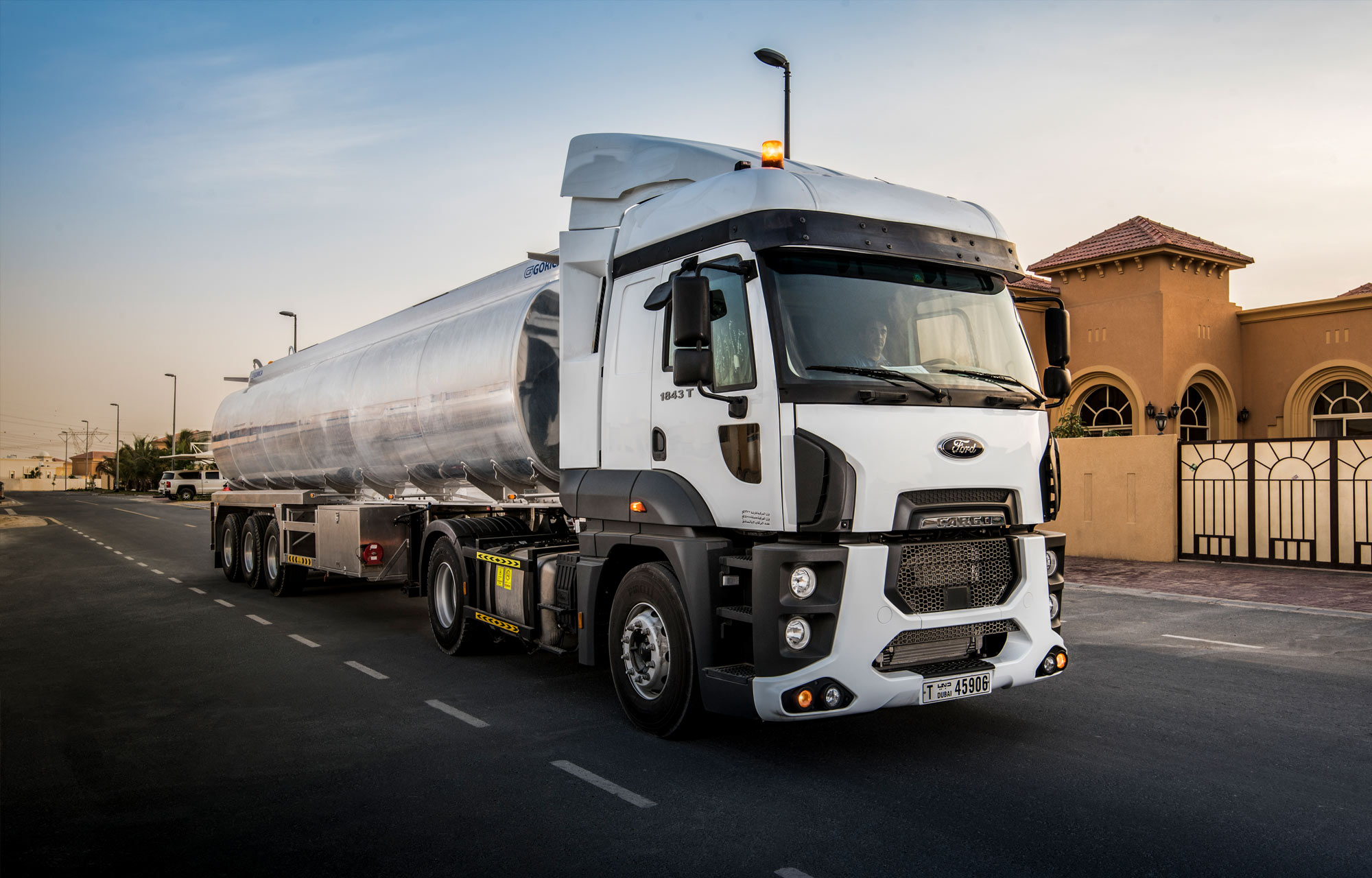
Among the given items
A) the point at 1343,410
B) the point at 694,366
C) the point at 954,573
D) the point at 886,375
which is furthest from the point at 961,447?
the point at 1343,410

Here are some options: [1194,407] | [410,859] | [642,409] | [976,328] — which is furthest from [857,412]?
[1194,407]

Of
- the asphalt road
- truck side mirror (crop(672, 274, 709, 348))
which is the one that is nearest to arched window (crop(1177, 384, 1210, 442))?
the asphalt road

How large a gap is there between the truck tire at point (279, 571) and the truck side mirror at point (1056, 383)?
10209 mm

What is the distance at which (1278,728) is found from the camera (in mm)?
6410

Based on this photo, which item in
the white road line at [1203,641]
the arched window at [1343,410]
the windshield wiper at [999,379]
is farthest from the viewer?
the arched window at [1343,410]

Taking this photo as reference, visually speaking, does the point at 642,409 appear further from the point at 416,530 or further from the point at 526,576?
the point at 416,530

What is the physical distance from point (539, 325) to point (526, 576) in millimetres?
1997

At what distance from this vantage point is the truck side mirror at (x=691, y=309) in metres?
5.37

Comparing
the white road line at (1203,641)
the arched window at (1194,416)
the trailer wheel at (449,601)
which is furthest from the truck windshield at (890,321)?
the arched window at (1194,416)

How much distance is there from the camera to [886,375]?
5.47 m

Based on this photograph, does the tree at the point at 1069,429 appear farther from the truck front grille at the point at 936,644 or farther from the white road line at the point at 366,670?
the truck front grille at the point at 936,644

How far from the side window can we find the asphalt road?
84.0 inches

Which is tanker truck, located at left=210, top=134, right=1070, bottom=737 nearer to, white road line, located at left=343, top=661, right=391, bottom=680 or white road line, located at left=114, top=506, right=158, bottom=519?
white road line, located at left=343, top=661, right=391, bottom=680

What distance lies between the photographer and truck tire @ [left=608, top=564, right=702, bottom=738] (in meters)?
5.94
